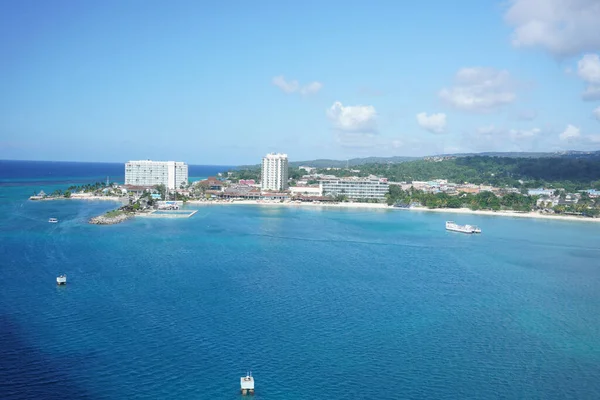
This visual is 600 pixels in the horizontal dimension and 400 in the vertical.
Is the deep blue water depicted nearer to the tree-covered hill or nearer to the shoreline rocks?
the shoreline rocks

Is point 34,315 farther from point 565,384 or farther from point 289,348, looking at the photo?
point 565,384

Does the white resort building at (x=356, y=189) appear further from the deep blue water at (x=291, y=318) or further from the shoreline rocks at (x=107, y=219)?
the deep blue water at (x=291, y=318)

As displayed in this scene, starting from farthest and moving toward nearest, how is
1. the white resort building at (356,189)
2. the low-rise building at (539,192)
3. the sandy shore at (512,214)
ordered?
the low-rise building at (539,192), the white resort building at (356,189), the sandy shore at (512,214)

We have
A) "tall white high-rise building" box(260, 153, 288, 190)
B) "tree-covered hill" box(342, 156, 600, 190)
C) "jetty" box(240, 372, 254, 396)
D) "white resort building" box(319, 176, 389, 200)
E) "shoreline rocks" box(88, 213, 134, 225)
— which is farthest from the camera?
"tree-covered hill" box(342, 156, 600, 190)

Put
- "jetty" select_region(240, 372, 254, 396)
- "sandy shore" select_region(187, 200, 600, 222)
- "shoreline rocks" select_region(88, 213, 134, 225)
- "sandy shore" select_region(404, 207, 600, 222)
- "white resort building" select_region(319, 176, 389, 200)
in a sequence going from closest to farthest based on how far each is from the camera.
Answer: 1. "jetty" select_region(240, 372, 254, 396)
2. "shoreline rocks" select_region(88, 213, 134, 225)
3. "sandy shore" select_region(404, 207, 600, 222)
4. "sandy shore" select_region(187, 200, 600, 222)
5. "white resort building" select_region(319, 176, 389, 200)

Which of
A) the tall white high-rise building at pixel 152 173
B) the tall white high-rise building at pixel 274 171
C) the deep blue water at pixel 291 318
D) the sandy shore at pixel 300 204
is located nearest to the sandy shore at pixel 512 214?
the sandy shore at pixel 300 204

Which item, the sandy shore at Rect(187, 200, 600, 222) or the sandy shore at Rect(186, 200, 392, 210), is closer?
the sandy shore at Rect(187, 200, 600, 222)

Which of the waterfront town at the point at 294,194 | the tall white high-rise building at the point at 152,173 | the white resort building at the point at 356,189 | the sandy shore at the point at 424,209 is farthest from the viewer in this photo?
the tall white high-rise building at the point at 152,173

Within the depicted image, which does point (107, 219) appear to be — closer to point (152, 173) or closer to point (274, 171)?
point (152, 173)

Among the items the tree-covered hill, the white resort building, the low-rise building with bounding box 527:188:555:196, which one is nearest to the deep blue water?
the white resort building
